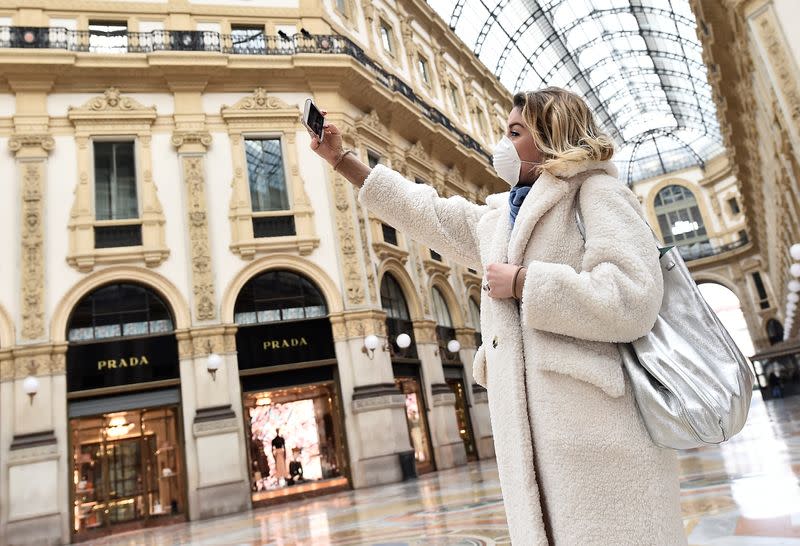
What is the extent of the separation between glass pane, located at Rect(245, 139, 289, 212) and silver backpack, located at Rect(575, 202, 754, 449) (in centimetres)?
1390

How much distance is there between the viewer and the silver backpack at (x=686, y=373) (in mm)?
1193

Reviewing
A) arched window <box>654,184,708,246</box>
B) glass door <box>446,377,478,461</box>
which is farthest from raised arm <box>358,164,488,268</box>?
arched window <box>654,184,708,246</box>

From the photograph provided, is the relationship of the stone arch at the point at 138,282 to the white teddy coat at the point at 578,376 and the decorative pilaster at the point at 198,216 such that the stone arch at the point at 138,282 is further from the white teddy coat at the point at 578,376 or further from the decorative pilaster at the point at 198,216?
the white teddy coat at the point at 578,376

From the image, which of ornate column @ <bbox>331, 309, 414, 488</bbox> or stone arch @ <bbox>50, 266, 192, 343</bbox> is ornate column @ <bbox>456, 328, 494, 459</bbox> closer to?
ornate column @ <bbox>331, 309, 414, 488</bbox>

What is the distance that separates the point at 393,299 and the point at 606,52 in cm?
3122

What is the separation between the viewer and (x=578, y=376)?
1.31m

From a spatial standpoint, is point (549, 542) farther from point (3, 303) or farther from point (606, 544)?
point (3, 303)

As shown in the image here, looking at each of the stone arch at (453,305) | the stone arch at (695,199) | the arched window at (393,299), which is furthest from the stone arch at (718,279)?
the arched window at (393,299)

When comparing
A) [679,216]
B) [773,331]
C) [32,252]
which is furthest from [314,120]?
[679,216]

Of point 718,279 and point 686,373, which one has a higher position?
point 718,279

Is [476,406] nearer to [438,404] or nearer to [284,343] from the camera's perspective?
[438,404]

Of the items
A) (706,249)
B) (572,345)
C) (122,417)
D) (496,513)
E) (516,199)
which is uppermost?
(706,249)

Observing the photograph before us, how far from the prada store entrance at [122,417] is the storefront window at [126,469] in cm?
2

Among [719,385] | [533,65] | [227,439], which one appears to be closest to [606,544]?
[719,385]
